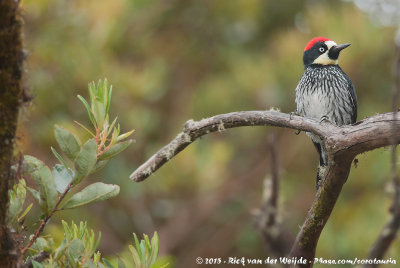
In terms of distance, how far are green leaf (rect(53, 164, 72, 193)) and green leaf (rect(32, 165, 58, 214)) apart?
47 millimetres

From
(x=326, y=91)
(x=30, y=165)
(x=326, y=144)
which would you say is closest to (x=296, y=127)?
(x=326, y=144)

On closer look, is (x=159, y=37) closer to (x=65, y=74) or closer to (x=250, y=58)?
(x=250, y=58)

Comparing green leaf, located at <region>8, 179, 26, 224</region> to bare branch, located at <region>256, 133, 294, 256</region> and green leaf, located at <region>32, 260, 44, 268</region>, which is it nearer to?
green leaf, located at <region>32, 260, 44, 268</region>

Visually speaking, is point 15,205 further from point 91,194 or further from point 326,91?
point 326,91

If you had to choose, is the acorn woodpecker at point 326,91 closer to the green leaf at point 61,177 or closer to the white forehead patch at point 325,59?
the white forehead patch at point 325,59

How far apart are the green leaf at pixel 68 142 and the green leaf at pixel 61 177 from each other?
0.22ft

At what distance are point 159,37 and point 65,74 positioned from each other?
204 cm

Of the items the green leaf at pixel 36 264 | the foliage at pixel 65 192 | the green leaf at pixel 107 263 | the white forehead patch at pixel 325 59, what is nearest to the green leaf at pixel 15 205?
the foliage at pixel 65 192

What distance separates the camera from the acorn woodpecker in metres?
2.82

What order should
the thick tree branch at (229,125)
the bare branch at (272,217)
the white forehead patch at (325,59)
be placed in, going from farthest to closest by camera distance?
the white forehead patch at (325,59) → the bare branch at (272,217) → the thick tree branch at (229,125)

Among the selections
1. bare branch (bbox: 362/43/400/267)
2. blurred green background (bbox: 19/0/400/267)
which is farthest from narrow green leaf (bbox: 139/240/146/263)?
blurred green background (bbox: 19/0/400/267)

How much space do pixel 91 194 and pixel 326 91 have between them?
1.90 metres

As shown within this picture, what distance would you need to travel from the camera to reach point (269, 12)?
707 cm

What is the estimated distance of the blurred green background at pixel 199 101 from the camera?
4531 mm
